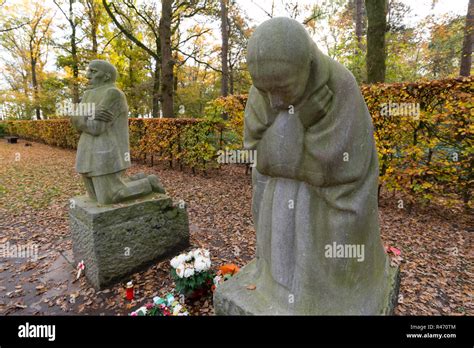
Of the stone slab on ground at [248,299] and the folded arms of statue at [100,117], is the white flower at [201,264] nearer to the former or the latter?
the stone slab on ground at [248,299]

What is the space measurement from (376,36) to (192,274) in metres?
7.97

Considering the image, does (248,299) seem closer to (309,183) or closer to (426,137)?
(309,183)

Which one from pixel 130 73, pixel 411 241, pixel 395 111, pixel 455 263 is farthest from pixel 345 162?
pixel 130 73

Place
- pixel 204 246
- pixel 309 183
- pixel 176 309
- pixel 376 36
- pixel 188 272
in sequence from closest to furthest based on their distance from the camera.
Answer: pixel 309 183 → pixel 176 309 → pixel 188 272 → pixel 204 246 → pixel 376 36

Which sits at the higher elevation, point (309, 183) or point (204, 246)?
point (309, 183)

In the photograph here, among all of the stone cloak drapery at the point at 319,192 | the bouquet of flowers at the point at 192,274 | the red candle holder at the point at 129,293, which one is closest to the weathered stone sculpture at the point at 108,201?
the red candle holder at the point at 129,293

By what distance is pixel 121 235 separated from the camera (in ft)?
12.5

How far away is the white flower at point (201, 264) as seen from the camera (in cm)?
322

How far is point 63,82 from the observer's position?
66.2 feet

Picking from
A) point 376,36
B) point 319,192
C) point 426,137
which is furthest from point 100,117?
point 376,36

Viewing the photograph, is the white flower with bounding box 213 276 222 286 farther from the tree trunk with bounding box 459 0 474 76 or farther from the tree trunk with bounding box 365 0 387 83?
the tree trunk with bounding box 459 0 474 76

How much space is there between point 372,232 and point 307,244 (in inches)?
18.5

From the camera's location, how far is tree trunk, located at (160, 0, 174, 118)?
37.7 ft

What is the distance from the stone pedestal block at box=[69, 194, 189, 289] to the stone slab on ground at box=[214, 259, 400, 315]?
2.25 metres
